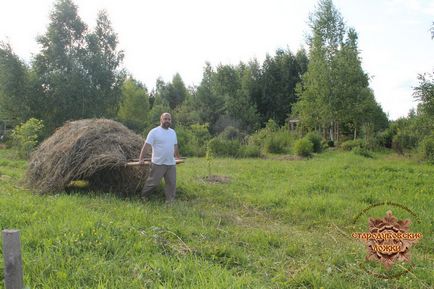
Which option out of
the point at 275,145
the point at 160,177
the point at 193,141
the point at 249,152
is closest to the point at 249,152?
the point at 249,152

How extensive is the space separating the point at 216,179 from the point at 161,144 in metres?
3.32

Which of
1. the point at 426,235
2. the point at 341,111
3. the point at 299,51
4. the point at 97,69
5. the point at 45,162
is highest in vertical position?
the point at 299,51

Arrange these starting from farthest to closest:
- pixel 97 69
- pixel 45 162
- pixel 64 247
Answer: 1. pixel 97 69
2. pixel 45 162
3. pixel 64 247

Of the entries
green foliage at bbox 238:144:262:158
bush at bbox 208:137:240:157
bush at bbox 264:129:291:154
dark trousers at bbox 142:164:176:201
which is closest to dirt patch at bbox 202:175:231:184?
dark trousers at bbox 142:164:176:201

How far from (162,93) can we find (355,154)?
2748cm

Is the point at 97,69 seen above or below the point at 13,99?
above

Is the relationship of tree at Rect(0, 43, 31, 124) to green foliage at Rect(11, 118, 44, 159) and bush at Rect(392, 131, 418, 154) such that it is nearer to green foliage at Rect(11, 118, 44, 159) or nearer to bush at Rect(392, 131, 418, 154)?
green foliage at Rect(11, 118, 44, 159)

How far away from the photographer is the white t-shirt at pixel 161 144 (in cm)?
729

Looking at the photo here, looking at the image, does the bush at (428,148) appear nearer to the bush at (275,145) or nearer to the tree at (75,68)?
the bush at (275,145)

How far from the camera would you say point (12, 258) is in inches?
106

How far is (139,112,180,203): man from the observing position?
7.32 m

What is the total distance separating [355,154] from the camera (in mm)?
18328

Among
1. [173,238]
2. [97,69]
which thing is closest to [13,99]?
[97,69]

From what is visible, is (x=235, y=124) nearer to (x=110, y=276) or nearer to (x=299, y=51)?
(x=299, y=51)
